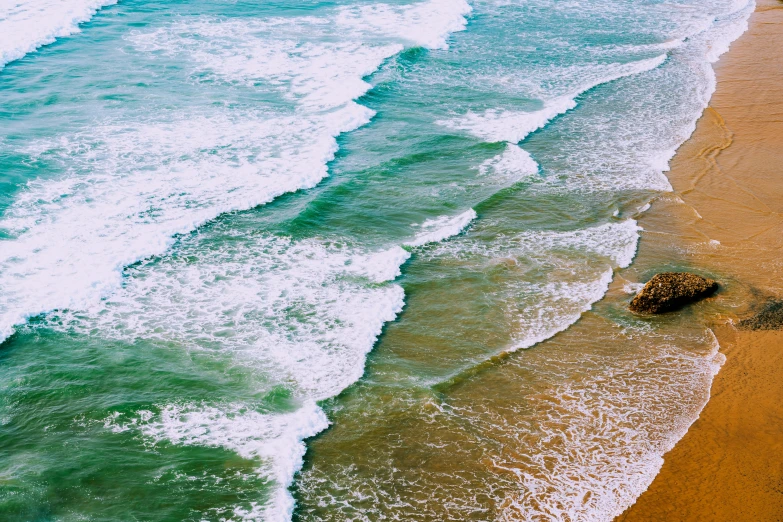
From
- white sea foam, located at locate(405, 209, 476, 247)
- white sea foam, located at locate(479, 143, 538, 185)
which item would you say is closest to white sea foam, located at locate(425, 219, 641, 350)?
white sea foam, located at locate(405, 209, 476, 247)

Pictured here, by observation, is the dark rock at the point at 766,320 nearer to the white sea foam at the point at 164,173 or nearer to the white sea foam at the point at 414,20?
the white sea foam at the point at 164,173

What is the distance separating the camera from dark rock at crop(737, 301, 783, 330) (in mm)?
10352

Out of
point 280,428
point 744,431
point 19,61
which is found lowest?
point 744,431

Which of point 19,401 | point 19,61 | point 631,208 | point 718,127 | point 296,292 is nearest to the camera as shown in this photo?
point 19,401

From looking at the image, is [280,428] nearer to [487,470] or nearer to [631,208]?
[487,470]

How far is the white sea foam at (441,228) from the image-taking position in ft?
42.5

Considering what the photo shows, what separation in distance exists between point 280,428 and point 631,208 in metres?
8.91

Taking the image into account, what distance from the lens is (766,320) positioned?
10.5 m

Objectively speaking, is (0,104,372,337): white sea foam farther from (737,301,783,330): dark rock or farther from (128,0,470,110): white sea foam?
(737,301,783,330): dark rock

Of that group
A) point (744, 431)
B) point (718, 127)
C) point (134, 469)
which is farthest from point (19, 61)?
point (744, 431)

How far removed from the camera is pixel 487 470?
26.0 ft

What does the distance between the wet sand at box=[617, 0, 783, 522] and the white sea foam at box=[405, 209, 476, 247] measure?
3.33m

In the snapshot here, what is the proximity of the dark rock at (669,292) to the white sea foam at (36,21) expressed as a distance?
20.7 metres

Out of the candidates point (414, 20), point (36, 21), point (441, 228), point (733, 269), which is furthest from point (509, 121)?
point (36, 21)
